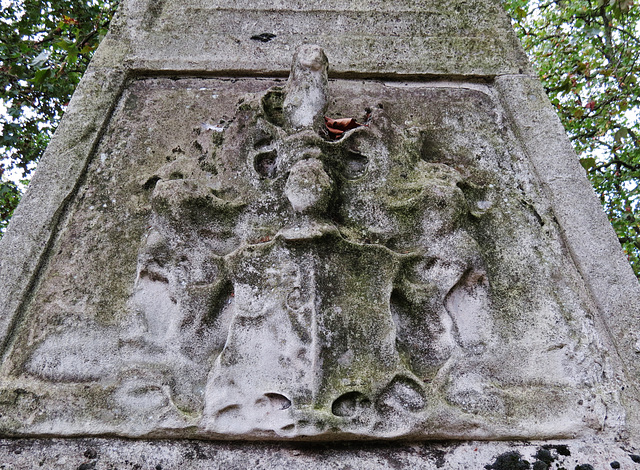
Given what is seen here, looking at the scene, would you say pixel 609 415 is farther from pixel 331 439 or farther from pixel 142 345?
pixel 142 345

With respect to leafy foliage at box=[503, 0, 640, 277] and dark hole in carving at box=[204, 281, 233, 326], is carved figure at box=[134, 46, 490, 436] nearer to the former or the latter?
dark hole in carving at box=[204, 281, 233, 326]

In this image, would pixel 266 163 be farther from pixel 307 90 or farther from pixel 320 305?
pixel 320 305

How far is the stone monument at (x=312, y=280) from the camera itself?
1.60 m

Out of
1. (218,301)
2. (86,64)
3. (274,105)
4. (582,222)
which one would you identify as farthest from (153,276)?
(86,64)

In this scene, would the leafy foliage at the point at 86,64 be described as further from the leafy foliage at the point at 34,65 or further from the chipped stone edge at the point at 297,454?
the chipped stone edge at the point at 297,454

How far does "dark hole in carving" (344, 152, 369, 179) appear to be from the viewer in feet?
6.88

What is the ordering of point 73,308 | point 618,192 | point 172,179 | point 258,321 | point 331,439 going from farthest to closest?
1. point 618,192
2. point 172,179
3. point 73,308
4. point 258,321
5. point 331,439

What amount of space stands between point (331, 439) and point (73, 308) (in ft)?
3.67

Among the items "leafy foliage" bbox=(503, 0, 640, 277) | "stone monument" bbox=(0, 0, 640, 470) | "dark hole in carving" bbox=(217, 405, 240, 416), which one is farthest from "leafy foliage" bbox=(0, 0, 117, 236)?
"leafy foliage" bbox=(503, 0, 640, 277)

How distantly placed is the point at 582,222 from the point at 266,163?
4.60 feet

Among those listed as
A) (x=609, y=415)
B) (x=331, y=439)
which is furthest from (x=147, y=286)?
(x=609, y=415)

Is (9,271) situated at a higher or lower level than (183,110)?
lower

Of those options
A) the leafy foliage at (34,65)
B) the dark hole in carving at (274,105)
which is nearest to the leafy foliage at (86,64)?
the leafy foliage at (34,65)

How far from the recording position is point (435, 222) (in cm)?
190
